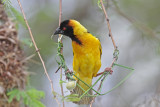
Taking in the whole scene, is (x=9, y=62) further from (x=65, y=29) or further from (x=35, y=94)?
(x=65, y=29)

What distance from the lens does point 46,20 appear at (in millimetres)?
4438

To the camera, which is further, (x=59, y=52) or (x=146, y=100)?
(x=146, y=100)

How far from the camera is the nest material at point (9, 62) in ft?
7.88

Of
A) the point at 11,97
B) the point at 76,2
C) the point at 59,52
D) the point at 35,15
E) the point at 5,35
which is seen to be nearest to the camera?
the point at 59,52

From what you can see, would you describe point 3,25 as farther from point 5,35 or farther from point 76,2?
point 76,2

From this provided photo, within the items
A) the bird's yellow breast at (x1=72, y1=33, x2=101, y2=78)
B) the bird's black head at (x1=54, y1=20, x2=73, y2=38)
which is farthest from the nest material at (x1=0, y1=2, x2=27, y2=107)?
the bird's yellow breast at (x1=72, y1=33, x2=101, y2=78)

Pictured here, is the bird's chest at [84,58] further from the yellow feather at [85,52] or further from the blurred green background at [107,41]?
the blurred green background at [107,41]

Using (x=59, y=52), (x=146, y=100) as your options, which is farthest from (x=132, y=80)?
(x=59, y=52)

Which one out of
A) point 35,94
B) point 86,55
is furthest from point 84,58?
point 35,94

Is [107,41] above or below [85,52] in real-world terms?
above

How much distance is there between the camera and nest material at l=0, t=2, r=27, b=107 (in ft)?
7.88

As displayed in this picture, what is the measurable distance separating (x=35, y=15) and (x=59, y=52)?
2.71 m

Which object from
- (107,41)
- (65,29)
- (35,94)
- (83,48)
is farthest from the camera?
(107,41)

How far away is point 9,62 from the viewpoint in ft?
8.00
